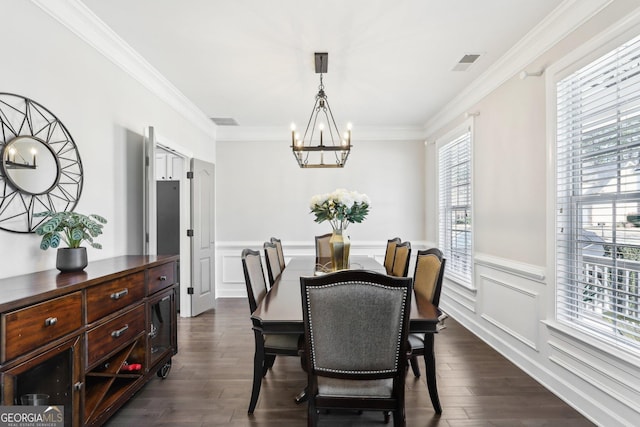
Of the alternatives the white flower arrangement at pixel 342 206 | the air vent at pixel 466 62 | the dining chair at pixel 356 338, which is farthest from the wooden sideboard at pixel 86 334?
the air vent at pixel 466 62

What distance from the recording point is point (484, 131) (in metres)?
3.51

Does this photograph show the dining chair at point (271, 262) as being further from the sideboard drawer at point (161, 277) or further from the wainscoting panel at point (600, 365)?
the wainscoting panel at point (600, 365)

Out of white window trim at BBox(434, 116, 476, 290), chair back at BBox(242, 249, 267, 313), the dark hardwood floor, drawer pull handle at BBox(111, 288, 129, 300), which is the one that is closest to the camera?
drawer pull handle at BBox(111, 288, 129, 300)

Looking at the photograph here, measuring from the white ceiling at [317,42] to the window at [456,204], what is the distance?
0.74 meters

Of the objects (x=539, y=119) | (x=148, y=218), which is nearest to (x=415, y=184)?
(x=539, y=119)

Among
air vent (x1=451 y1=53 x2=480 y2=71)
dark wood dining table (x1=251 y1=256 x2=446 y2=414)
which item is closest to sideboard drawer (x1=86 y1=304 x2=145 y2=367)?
dark wood dining table (x1=251 y1=256 x2=446 y2=414)

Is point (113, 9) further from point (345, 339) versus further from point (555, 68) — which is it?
point (555, 68)

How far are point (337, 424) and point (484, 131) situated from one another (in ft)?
10.1

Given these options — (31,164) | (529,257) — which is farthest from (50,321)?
(529,257)

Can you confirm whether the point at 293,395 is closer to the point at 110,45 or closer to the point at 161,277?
the point at 161,277

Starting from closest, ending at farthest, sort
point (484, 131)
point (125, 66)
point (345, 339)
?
point (345, 339)
point (125, 66)
point (484, 131)

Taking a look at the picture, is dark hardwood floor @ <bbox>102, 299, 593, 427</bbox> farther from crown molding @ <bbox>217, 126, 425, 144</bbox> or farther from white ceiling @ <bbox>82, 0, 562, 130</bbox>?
crown molding @ <bbox>217, 126, 425, 144</bbox>

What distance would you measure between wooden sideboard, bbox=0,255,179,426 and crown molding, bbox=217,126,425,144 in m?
3.13

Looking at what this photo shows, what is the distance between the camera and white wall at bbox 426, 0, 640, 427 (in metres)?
1.97
